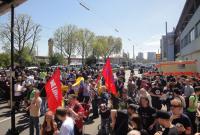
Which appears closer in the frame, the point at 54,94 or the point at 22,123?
the point at 54,94

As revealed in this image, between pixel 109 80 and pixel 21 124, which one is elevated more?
pixel 109 80

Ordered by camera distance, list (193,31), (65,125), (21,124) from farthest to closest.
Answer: (193,31)
(21,124)
(65,125)

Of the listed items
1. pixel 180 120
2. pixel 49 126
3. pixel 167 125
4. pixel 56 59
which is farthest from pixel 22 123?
pixel 56 59

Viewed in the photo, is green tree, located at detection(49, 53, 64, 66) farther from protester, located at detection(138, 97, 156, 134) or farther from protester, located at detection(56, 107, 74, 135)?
protester, located at detection(56, 107, 74, 135)

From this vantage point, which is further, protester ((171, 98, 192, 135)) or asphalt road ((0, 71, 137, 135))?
asphalt road ((0, 71, 137, 135))

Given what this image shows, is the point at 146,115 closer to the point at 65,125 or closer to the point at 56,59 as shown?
the point at 65,125

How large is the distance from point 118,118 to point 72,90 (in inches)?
339

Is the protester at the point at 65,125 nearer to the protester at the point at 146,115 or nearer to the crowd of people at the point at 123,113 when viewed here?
the crowd of people at the point at 123,113

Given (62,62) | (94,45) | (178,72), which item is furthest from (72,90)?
(94,45)

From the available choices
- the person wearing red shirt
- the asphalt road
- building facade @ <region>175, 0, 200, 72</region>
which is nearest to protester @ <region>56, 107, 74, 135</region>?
the person wearing red shirt

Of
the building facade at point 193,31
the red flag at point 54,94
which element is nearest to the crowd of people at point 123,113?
the red flag at point 54,94

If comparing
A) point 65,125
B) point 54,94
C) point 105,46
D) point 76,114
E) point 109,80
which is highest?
point 105,46

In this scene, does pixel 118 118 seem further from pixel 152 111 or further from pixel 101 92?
pixel 101 92

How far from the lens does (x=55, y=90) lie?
28.0 ft
